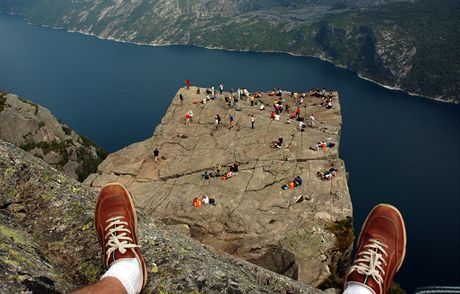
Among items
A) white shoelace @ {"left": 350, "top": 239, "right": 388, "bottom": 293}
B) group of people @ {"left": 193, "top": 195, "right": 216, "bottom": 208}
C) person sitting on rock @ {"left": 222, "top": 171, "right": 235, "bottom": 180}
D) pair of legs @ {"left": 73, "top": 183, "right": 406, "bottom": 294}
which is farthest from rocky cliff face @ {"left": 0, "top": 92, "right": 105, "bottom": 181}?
white shoelace @ {"left": 350, "top": 239, "right": 388, "bottom": 293}

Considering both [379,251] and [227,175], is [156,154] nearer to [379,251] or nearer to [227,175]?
[227,175]

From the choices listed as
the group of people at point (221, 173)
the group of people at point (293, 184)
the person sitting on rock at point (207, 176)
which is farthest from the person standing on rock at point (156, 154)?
the group of people at point (293, 184)

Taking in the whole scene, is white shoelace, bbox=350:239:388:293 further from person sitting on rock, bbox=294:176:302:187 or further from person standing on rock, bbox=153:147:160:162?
person standing on rock, bbox=153:147:160:162

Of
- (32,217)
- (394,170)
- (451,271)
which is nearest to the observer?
(32,217)

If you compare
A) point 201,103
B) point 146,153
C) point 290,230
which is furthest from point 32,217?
point 201,103

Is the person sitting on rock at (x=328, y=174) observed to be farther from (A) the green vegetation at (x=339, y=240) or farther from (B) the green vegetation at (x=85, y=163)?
(B) the green vegetation at (x=85, y=163)

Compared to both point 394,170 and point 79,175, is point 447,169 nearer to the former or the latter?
point 394,170

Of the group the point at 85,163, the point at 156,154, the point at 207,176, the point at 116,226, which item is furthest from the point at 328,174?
the point at 85,163
